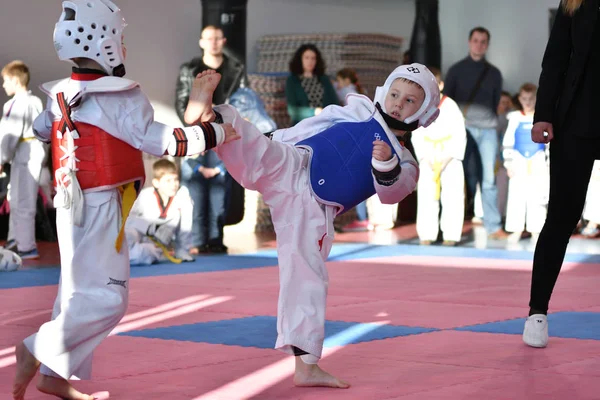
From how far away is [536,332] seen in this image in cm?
498

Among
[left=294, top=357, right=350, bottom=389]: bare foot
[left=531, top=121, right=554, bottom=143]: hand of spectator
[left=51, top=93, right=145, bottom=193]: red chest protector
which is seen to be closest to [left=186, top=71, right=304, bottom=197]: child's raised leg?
[left=51, top=93, right=145, bottom=193]: red chest protector

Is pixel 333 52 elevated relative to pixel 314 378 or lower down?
elevated

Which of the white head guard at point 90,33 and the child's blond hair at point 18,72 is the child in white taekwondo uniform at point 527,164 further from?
the white head guard at point 90,33

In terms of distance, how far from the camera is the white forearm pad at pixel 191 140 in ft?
12.1

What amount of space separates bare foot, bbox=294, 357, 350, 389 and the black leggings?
137 cm

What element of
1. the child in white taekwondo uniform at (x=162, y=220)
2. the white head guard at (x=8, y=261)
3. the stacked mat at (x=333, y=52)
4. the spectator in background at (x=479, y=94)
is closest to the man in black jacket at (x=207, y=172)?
the child in white taekwondo uniform at (x=162, y=220)

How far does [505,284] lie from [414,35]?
23.2 ft

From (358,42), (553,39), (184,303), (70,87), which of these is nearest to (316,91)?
(358,42)

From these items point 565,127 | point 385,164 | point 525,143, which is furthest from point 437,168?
point 385,164

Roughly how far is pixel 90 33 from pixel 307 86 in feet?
25.9

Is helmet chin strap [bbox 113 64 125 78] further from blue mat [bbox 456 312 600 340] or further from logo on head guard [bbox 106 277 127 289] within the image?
blue mat [bbox 456 312 600 340]

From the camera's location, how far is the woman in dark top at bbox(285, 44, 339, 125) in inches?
455

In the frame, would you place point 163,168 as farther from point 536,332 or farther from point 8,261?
point 536,332

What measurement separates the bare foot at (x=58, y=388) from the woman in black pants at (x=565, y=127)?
2.26 meters
